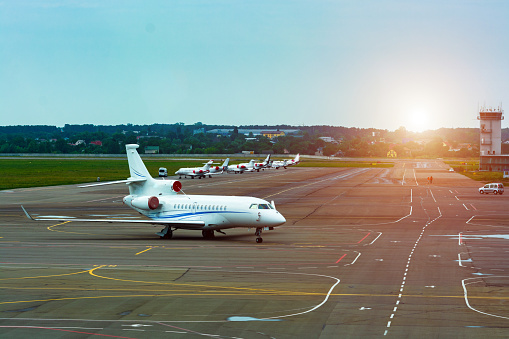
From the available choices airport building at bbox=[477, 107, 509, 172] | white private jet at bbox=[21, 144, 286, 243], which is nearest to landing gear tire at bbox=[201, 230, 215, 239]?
white private jet at bbox=[21, 144, 286, 243]

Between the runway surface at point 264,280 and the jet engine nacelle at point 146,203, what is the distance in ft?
8.83

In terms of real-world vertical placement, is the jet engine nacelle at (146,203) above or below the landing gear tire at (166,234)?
above

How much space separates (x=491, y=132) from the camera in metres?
184

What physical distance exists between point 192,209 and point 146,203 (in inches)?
163

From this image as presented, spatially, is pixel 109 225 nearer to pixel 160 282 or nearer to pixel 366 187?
pixel 160 282

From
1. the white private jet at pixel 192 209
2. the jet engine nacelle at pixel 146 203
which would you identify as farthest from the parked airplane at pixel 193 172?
the jet engine nacelle at pixel 146 203

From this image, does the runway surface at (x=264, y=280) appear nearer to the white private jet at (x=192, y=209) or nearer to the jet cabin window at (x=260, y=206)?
the white private jet at (x=192, y=209)

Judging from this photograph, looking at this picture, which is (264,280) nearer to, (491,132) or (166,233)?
(166,233)

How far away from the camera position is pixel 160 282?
33.5 meters

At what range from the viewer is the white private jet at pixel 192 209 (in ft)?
158

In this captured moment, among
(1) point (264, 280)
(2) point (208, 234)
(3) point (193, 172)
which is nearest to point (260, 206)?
(2) point (208, 234)

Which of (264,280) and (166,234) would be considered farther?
(166,234)

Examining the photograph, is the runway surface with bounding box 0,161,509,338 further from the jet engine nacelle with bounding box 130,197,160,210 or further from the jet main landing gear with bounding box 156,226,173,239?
the jet engine nacelle with bounding box 130,197,160,210

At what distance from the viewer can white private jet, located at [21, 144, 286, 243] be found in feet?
158
